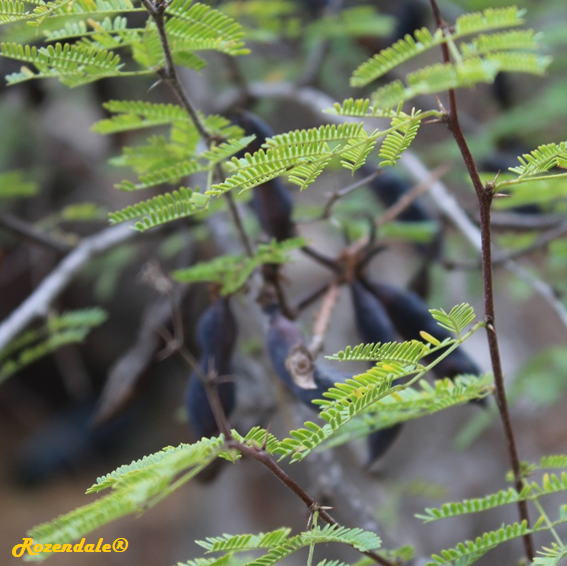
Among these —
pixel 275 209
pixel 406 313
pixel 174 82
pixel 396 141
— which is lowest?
pixel 406 313

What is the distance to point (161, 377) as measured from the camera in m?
2.91

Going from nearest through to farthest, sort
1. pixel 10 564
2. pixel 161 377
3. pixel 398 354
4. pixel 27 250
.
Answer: pixel 398 354
pixel 10 564
pixel 27 250
pixel 161 377

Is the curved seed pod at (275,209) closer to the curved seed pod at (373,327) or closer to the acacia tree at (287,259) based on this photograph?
the acacia tree at (287,259)

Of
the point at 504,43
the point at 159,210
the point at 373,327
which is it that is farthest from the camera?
the point at 373,327

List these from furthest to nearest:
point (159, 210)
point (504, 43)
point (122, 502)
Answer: point (159, 210)
point (504, 43)
point (122, 502)

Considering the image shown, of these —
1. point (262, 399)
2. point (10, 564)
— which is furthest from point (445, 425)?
point (10, 564)

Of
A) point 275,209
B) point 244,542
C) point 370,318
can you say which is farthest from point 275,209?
point 244,542

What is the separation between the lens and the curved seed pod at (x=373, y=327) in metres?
1.02

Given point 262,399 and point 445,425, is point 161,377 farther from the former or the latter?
point 262,399

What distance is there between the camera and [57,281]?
129 centimetres

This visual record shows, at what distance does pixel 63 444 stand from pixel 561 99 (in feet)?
7.25

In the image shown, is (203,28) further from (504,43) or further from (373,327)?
(373,327)

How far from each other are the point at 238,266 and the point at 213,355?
16cm

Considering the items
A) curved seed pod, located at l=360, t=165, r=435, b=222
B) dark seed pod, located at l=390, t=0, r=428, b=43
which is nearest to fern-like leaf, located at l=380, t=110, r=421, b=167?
curved seed pod, located at l=360, t=165, r=435, b=222
